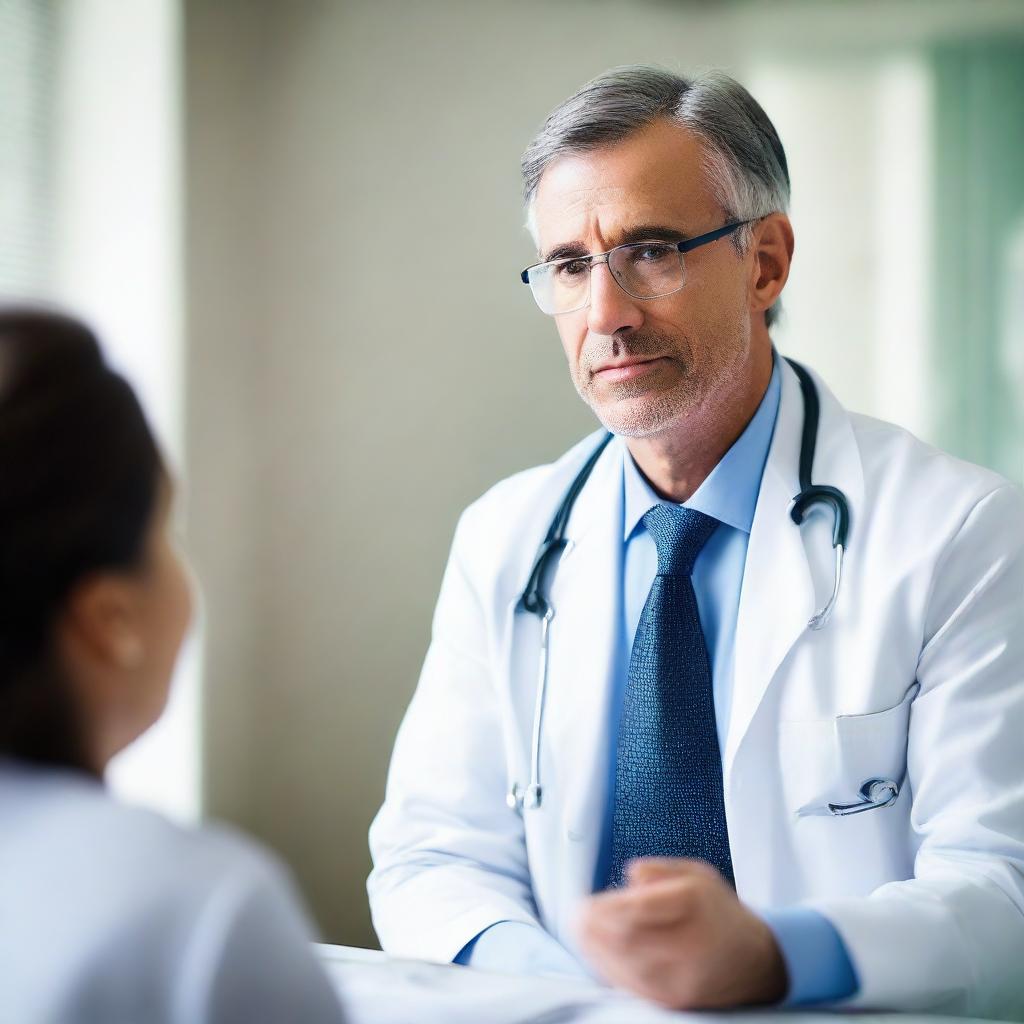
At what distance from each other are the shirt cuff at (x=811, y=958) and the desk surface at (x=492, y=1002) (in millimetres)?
29

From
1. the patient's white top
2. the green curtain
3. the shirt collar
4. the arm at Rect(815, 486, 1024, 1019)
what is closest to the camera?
the patient's white top

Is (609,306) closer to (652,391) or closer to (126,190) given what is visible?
(652,391)

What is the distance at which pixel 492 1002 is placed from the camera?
76 cm

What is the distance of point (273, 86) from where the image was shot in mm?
2586

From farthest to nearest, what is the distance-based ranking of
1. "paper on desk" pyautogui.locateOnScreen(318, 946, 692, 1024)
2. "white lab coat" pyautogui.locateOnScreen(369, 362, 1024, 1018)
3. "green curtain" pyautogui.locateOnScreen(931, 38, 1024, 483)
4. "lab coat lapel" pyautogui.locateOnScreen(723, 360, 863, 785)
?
"green curtain" pyautogui.locateOnScreen(931, 38, 1024, 483) < "lab coat lapel" pyautogui.locateOnScreen(723, 360, 863, 785) < "white lab coat" pyautogui.locateOnScreen(369, 362, 1024, 1018) < "paper on desk" pyautogui.locateOnScreen(318, 946, 692, 1024)

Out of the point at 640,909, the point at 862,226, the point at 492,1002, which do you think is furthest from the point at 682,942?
the point at 862,226

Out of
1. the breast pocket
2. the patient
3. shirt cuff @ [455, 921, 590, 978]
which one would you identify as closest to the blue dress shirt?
shirt cuff @ [455, 921, 590, 978]

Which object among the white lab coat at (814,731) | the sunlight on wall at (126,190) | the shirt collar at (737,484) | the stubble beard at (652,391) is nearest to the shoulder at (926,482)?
the white lab coat at (814,731)

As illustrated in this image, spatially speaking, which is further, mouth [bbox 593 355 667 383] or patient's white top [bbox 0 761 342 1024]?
mouth [bbox 593 355 667 383]

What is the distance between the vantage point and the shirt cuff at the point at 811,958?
835mm

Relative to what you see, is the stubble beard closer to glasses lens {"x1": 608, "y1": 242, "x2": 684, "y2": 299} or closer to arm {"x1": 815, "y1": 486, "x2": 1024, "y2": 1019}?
glasses lens {"x1": 608, "y1": 242, "x2": 684, "y2": 299}

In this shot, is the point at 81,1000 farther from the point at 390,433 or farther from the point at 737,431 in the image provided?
the point at 390,433

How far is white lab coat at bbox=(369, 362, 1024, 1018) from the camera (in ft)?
3.65

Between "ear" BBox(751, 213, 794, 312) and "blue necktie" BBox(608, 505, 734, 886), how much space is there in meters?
0.42
